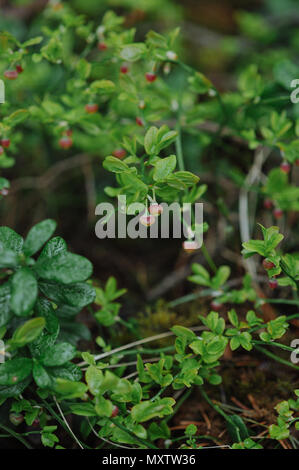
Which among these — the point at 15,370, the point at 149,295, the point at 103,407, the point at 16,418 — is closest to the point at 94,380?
the point at 103,407

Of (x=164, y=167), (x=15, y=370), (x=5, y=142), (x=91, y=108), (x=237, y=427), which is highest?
(x=91, y=108)

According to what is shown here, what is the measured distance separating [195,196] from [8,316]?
659 mm

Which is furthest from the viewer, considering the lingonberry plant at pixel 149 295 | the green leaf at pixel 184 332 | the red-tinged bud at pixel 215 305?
the red-tinged bud at pixel 215 305

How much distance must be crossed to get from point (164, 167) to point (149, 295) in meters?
0.83

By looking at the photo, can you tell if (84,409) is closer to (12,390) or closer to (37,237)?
(12,390)

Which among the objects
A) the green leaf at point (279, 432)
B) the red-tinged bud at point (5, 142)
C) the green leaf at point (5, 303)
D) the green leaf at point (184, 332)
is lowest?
the green leaf at point (279, 432)

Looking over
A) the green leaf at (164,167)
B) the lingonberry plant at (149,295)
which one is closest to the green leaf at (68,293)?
the lingonberry plant at (149,295)

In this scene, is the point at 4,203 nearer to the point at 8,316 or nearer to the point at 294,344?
the point at 8,316

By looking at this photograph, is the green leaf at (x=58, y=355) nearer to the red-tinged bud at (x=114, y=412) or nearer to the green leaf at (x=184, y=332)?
the red-tinged bud at (x=114, y=412)

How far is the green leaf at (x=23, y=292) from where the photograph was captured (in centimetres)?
97

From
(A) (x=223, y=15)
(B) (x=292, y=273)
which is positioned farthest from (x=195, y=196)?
(A) (x=223, y=15)

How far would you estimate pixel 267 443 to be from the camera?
1.28m

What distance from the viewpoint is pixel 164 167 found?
3.66 ft

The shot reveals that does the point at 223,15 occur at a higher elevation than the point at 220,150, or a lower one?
higher
